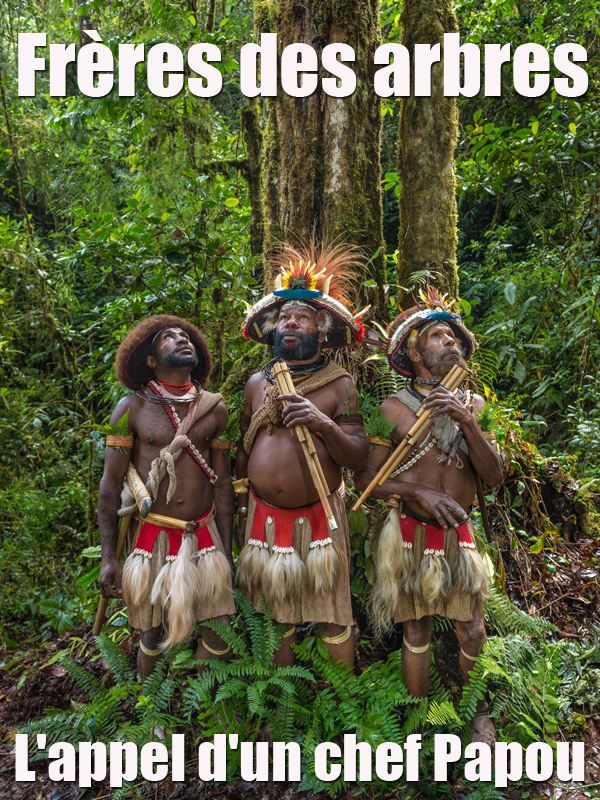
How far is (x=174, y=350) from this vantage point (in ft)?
10.4

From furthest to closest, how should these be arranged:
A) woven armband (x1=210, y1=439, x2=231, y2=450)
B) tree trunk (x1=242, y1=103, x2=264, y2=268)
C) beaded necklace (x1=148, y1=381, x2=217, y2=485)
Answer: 1. tree trunk (x1=242, y1=103, x2=264, y2=268)
2. woven armband (x1=210, y1=439, x2=231, y2=450)
3. beaded necklace (x1=148, y1=381, x2=217, y2=485)

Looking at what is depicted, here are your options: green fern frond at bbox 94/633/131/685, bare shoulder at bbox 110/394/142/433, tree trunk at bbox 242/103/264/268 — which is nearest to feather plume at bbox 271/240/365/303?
bare shoulder at bbox 110/394/142/433

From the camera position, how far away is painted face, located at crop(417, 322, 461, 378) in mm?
3096

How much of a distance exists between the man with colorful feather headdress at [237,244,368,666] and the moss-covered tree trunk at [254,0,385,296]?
0.97 meters

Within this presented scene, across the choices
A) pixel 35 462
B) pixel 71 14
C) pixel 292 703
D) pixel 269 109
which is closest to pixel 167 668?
pixel 292 703

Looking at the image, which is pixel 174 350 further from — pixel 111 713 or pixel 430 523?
pixel 111 713

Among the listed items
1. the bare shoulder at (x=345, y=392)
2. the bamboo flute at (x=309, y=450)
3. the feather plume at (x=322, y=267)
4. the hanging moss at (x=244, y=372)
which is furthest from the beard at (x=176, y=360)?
the hanging moss at (x=244, y=372)

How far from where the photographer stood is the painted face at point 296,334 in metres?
3.13

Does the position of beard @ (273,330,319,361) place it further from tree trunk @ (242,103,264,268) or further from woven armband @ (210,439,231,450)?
tree trunk @ (242,103,264,268)

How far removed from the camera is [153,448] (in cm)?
315

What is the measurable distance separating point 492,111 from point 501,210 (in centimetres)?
140

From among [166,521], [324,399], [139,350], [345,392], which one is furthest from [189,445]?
[345,392]

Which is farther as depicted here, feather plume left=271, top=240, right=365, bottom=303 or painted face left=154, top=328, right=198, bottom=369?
feather plume left=271, top=240, right=365, bottom=303

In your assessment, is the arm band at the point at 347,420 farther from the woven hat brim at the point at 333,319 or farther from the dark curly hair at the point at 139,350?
the dark curly hair at the point at 139,350
